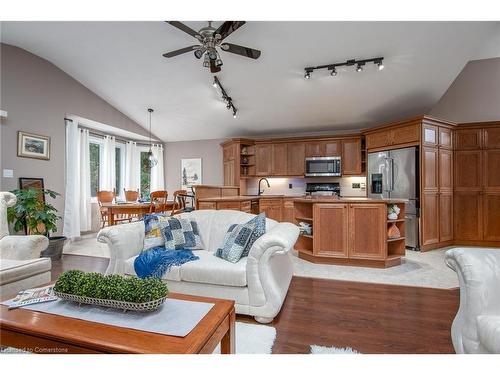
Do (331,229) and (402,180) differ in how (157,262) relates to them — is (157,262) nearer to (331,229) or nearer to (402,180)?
(331,229)

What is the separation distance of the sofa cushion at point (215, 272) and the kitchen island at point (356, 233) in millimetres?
1684

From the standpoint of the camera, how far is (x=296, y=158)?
6148 mm

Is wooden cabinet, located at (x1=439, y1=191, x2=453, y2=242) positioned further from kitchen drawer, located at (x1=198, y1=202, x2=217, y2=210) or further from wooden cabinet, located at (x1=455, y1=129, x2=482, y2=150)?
kitchen drawer, located at (x1=198, y1=202, x2=217, y2=210)

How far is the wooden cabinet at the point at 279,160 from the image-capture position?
20.4 feet

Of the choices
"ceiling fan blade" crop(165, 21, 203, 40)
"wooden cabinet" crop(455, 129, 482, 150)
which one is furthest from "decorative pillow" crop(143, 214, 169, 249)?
"wooden cabinet" crop(455, 129, 482, 150)

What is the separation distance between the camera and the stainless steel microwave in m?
5.83

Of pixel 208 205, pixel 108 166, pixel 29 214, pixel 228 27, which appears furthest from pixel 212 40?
pixel 108 166

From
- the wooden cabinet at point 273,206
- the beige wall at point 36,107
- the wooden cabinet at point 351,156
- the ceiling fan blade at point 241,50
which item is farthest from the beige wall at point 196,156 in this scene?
the ceiling fan blade at point 241,50

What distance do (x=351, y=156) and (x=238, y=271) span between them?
15.0 ft

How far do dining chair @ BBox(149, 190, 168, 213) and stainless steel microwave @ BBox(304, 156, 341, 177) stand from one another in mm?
3260

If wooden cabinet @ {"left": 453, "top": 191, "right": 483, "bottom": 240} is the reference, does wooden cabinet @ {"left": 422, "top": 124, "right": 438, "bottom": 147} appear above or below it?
above

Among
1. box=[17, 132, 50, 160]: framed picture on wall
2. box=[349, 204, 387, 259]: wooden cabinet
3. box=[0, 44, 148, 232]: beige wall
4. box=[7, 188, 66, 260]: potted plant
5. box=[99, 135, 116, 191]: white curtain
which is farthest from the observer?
box=[99, 135, 116, 191]: white curtain
